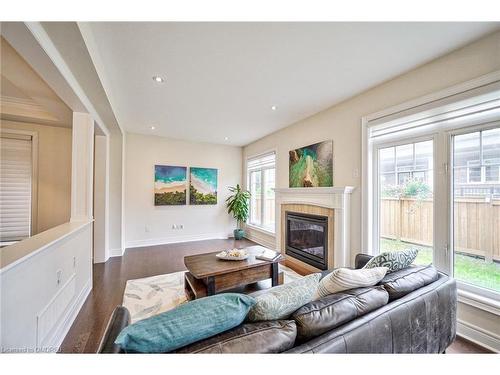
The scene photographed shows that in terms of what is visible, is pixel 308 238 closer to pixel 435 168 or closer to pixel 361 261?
pixel 361 261

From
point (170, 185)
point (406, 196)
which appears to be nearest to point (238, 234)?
point (170, 185)

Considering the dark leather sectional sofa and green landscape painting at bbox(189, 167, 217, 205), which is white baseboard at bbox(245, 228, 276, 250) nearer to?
green landscape painting at bbox(189, 167, 217, 205)

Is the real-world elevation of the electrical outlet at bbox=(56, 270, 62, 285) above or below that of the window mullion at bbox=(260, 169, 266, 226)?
below

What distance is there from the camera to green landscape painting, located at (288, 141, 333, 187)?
3230 millimetres

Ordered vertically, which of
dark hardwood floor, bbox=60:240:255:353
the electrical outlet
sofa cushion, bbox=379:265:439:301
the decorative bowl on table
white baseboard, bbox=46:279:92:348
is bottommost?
dark hardwood floor, bbox=60:240:255:353

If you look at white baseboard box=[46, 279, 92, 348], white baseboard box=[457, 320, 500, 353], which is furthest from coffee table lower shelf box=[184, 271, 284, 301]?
white baseboard box=[457, 320, 500, 353]

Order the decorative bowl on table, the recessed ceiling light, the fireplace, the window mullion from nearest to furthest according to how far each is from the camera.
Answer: the recessed ceiling light < the decorative bowl on table < the fireplace < the window mullion

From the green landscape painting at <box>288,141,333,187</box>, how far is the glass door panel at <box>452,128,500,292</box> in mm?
1420

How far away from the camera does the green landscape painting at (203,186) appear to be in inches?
209

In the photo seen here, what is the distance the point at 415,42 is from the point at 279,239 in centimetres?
334

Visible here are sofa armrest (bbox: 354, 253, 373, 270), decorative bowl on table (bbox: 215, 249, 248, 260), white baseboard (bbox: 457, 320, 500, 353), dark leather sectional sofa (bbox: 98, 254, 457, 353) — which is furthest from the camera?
decorative bowl on table (bbox: 215, 249, 248, 260)

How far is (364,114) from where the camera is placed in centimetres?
269

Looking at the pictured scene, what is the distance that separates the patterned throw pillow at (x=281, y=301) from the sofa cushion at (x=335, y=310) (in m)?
0.03

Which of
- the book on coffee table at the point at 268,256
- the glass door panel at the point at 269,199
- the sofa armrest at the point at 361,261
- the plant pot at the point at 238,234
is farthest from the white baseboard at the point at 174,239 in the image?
the sofa armrest at the point at 361,261
